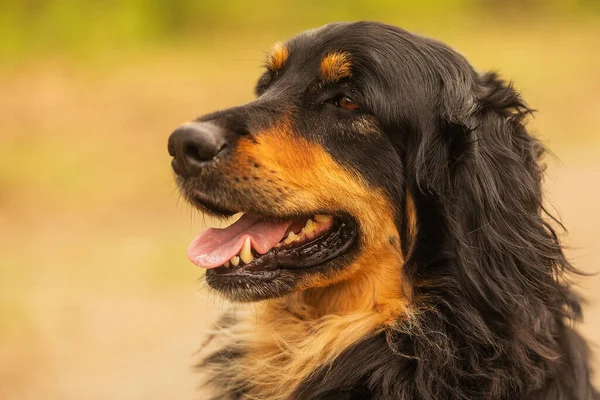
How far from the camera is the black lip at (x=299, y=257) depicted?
3.33m

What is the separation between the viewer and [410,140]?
3.44 meters

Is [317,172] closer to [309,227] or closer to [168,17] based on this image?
[309,227]

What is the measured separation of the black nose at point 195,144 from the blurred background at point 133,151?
1.58m

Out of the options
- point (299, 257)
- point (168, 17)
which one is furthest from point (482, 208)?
point (168, 17)

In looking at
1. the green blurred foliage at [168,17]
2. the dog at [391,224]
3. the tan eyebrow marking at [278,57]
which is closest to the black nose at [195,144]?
the dog at [391,224]

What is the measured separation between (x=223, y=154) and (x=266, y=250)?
481 mm

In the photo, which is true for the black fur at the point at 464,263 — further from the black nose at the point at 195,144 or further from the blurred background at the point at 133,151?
the black nose at the point at 195,144

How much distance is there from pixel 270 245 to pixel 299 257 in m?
0.15

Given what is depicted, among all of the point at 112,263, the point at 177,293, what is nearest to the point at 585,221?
the point at 177,293

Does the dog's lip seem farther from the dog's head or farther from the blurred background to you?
the blurred background

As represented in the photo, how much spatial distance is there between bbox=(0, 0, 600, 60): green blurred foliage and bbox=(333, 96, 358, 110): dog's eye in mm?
9161

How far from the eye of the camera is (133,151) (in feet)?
35.5

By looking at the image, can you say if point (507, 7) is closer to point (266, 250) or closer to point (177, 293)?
point (177, 293)

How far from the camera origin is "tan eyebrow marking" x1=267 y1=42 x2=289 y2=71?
375 cm
